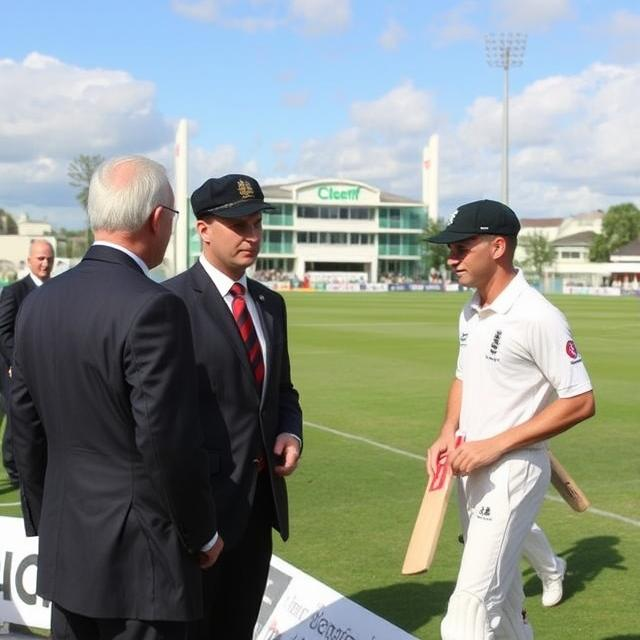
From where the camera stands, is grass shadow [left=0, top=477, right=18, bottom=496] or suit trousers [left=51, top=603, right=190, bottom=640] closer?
suit trousers [left=51, top=603, right=190, bottom=640]

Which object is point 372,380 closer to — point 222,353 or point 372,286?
point 222,353

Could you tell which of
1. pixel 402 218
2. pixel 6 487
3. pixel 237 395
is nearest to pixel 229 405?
pixel 237 395

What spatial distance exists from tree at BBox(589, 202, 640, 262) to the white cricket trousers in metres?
131

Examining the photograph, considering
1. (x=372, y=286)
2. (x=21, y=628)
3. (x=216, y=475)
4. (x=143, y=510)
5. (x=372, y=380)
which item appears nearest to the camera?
(x=143, y=510)

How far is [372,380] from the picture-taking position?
1734 centimetres

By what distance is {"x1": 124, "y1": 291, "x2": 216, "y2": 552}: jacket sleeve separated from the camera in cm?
271

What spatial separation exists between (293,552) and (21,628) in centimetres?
201

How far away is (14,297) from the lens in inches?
319

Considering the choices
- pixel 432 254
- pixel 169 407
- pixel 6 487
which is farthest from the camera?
pixel 432 254

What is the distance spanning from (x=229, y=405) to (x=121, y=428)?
820 millimetres

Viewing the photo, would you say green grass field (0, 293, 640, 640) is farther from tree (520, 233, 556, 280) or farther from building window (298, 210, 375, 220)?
tree (520, 233, 556, 280)

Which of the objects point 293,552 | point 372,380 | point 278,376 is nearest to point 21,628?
point 293,552

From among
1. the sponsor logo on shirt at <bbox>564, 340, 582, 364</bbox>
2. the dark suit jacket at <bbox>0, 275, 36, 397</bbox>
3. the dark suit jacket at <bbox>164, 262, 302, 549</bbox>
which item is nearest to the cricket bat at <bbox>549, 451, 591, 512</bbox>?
the sponsor logo on shirt at <bbox>564, 340, 582, 364</bbox>

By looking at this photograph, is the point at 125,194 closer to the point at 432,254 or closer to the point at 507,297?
the point at 507,297
